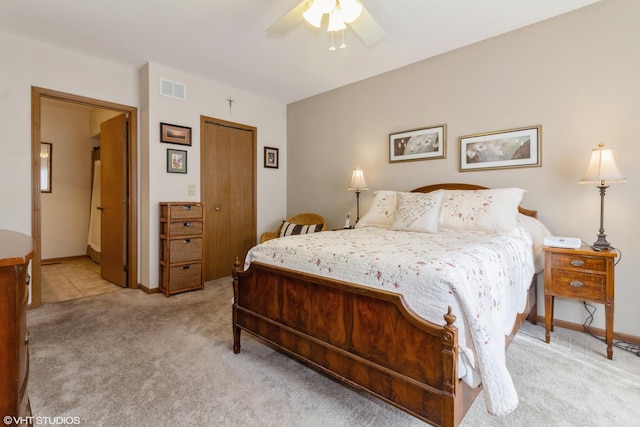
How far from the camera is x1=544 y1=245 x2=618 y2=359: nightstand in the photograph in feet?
6.84

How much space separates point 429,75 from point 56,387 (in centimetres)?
401

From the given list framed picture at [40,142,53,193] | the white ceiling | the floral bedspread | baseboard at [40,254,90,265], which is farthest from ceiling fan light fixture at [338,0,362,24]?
baseboard at [40,254,90,265]

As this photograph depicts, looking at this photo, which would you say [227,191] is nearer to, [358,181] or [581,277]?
[358,181]

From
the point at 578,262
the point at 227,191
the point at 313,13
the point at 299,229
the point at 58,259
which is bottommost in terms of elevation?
the point at 58,259

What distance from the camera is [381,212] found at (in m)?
3.18

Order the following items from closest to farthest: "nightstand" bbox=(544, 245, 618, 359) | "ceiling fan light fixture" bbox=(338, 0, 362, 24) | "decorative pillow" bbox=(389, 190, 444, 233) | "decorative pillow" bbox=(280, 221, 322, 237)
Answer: "ceiling fan light fixture" bbox=(338, 0, 362, 24)
"nightstand" bbox=(544, 245, 618, 359)
"decorative pillow" bbox=(389, 190, 444, 233)
"decorative pillow" bbox=(280, 221, 322, 237)

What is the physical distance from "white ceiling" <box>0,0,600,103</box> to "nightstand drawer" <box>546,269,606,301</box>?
6.91ft

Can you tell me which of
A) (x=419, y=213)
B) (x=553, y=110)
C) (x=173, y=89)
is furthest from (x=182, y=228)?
(x=553, y=110)

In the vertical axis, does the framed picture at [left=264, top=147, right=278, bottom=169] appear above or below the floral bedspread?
above

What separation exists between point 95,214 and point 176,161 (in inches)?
106

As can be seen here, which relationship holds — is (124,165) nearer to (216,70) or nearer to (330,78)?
(216,70)

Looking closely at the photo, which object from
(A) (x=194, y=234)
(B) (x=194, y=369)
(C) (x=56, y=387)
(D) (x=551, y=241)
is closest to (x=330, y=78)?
(A) (x=194, y=234)

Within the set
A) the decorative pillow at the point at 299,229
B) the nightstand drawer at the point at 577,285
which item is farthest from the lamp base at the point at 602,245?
the decorative pillow at the point at 299,229

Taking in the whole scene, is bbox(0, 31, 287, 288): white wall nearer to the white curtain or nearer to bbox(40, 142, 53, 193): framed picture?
the white curtain
